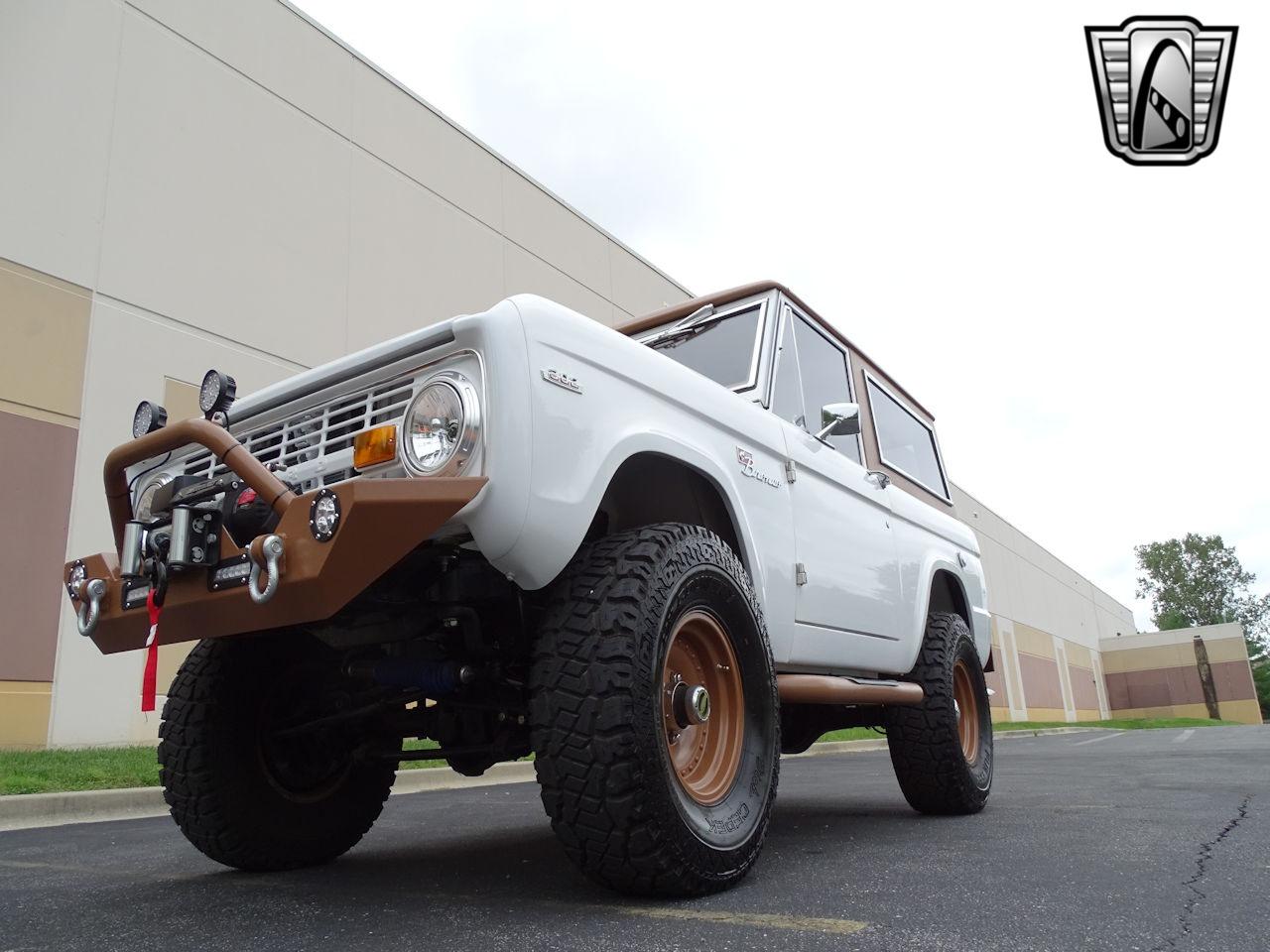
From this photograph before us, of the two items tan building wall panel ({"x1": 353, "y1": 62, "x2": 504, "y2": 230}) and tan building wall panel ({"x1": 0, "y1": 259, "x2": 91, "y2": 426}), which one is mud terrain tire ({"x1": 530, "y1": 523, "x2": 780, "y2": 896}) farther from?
tan building wall panel ({"x1": 353, "y1": 62, "x2": 504, "y2": 230})

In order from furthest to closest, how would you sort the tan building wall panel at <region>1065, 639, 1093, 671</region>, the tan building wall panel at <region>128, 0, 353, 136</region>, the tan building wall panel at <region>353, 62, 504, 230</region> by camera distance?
the tan building wall panel at <region>1065, 639, 1093, 671</region> → the tan building wall panel at <region>353, 62, 504, 230</region> → the tan building wall panel at <region>128, 0, 353, 136</region>

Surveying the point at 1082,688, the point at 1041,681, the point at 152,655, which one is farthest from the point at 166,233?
the point at 1082,688

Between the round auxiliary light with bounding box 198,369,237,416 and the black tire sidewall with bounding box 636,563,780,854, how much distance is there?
155 centimetres

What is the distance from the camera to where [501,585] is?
286 cm

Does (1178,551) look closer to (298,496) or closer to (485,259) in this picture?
(485,259)

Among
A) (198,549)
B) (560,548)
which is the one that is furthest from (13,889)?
(560,548)

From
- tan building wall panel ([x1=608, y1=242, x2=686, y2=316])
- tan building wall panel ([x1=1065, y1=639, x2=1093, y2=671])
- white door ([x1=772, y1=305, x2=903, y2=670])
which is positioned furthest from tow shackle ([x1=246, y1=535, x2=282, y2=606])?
tan building wall panel ([x1=1065, y1=639, x2=1093, y2=671])

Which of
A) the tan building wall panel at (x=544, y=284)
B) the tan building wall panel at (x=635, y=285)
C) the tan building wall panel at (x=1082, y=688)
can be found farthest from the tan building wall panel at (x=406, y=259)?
the tan building wall panel at (x=1082, y=688)

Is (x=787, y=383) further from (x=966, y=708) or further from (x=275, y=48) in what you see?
(x=275, y=48)

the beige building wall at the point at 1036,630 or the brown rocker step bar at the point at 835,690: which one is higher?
the beige building wall at the point at 1036,630

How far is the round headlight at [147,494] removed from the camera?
10.8 feet

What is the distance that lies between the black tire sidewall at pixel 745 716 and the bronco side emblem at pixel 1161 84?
614cm

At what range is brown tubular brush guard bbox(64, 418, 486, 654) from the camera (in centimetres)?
228

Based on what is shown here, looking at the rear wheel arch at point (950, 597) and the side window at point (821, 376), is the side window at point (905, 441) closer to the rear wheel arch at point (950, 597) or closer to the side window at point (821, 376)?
the side window at point (821, 376)
